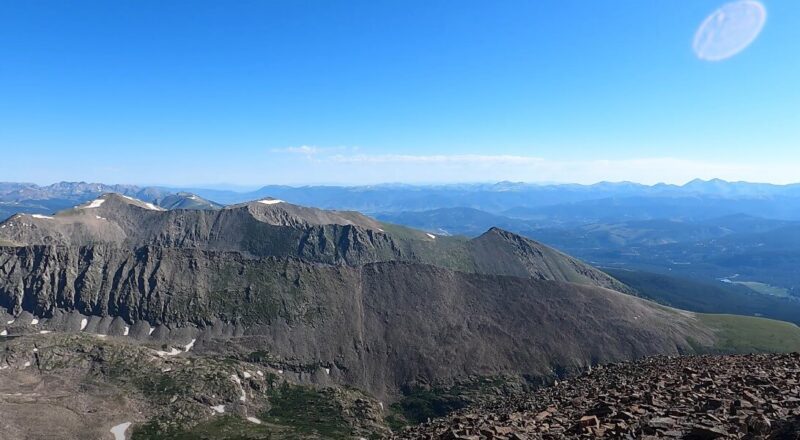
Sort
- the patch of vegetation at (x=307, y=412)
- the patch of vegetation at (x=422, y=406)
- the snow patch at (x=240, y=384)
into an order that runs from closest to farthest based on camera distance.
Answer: the patch of vegetation at (x=307, y=412), the patch of vegetation at (x=422, y=406), the snow patch at (x=240, y=384)

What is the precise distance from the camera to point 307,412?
172375mm

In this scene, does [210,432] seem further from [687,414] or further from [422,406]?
[687,414]

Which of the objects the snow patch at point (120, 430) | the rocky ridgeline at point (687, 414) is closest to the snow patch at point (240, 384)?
the snow patch at point (120, 430)

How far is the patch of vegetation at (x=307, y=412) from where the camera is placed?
158788 mm

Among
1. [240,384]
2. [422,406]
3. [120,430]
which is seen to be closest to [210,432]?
[120,430]

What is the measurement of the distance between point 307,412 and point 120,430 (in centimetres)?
5904

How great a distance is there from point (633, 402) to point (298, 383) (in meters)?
166

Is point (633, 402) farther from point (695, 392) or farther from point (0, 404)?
point (0, 404)

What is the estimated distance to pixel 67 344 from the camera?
19050 cm

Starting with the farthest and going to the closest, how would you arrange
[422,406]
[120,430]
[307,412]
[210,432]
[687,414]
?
[422,406], [307,412], [210,432], [120,430], [687,414]

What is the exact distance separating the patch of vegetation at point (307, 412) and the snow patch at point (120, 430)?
41730 mm

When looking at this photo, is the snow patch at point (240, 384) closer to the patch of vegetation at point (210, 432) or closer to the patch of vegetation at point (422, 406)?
the patch of vegetation at point (210, 432)

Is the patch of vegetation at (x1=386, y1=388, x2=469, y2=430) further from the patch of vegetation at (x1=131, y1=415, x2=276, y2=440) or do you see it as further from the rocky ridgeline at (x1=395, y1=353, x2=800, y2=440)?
the rocky ridgeline at (x1=395, y1=353, x2=800, y2=440)

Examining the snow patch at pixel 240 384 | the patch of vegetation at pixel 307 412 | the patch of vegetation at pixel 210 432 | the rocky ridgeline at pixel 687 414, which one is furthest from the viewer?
the snow patch at pixel 240 384
